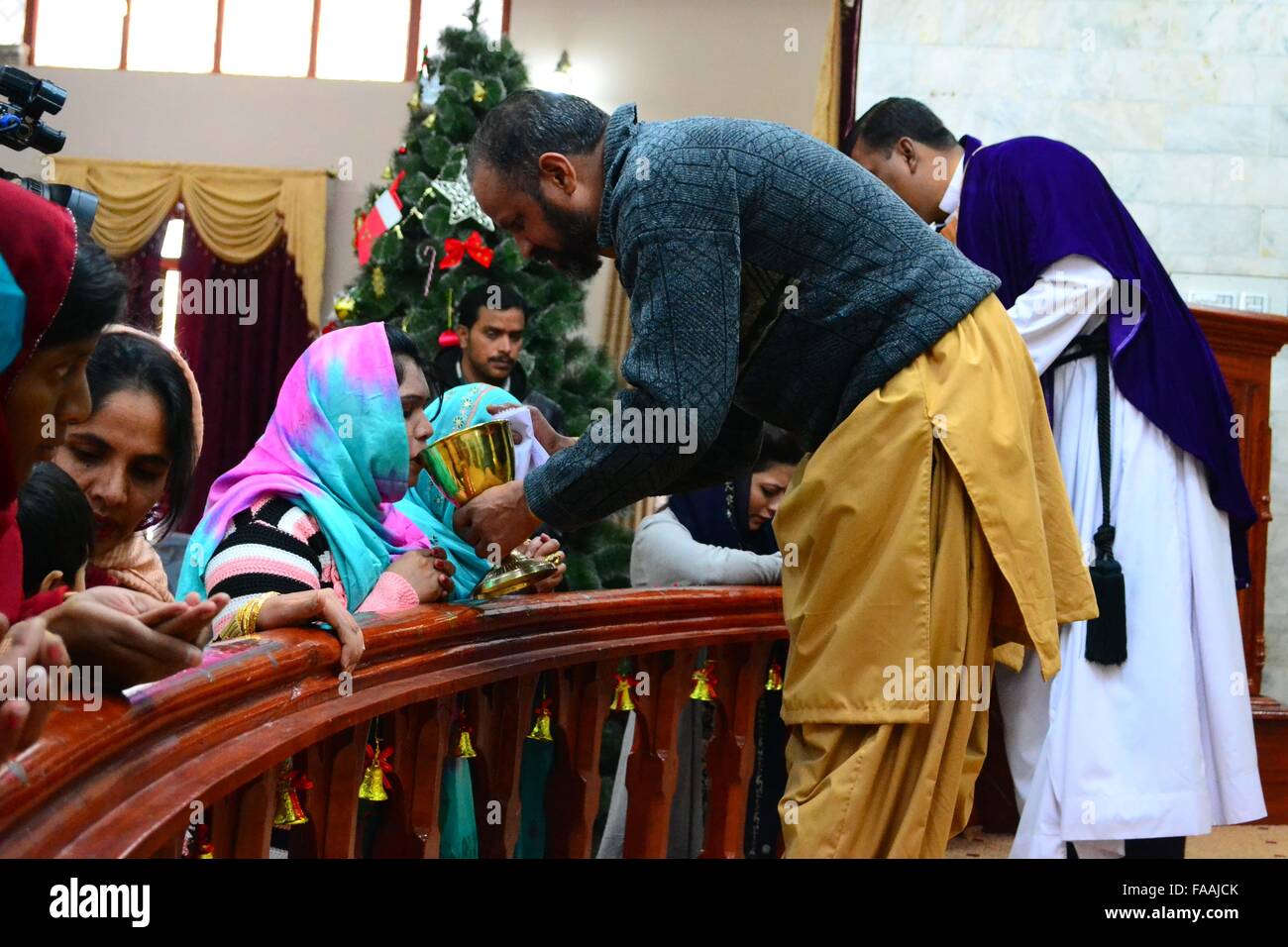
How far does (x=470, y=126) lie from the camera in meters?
6.29

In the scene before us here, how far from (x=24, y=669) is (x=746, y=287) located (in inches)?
49.9

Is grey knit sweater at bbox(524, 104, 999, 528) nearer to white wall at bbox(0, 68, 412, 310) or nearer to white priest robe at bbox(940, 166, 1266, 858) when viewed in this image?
white priest robe at bbox(940, 166, 1266, 858)

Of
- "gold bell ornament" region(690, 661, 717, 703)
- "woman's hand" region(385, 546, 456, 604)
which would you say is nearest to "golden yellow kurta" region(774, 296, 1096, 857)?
"woman's hand" region(385, 546, 456, 604)

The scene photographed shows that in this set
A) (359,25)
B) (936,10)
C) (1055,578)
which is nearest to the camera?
(1055,578)

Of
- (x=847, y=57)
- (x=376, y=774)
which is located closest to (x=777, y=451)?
(x=376, y=774)

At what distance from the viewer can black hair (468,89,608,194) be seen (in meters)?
2.09

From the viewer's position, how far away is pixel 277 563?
2.26 meters

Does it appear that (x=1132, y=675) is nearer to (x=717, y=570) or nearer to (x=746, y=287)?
(x=717, y=570)

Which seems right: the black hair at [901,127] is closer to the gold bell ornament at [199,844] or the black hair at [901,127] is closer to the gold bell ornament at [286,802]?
the gold bell ornament at [286,802]

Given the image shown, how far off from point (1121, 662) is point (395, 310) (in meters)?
4.09

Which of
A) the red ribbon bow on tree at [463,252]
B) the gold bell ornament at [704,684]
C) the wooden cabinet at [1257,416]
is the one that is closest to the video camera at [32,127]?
the gold bell ornament at [704,684]

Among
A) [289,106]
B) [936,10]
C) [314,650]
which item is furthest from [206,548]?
[289,106]

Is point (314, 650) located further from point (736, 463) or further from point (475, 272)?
point (475, 272)

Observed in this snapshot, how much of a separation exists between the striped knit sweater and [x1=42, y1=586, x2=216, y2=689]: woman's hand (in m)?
0.79
